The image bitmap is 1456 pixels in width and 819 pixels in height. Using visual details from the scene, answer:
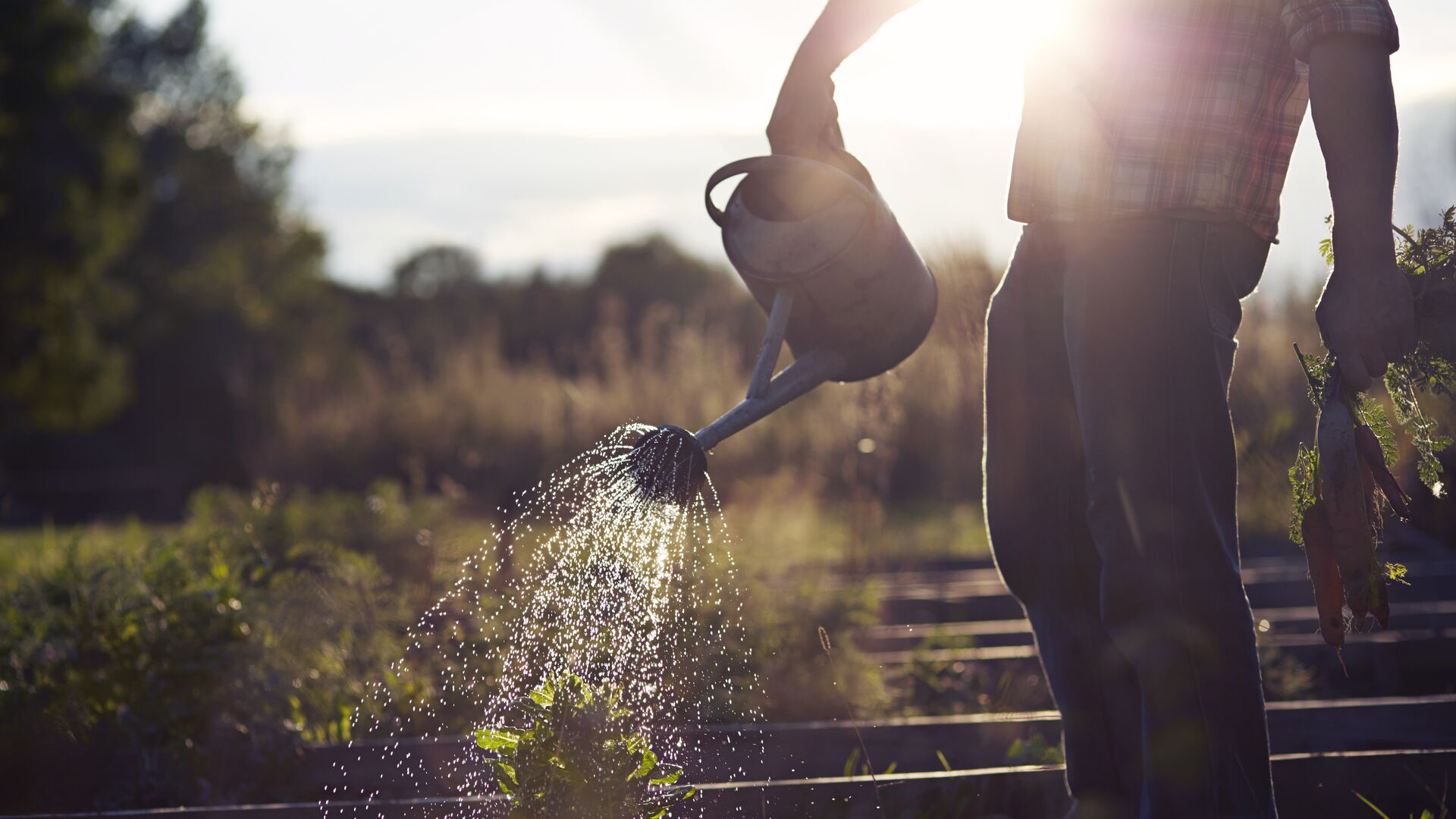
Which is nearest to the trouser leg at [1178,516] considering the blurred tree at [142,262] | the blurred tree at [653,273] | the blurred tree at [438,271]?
the blurred tree at [142,262]

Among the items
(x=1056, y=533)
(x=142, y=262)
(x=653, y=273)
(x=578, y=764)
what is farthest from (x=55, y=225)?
(x=653, y=273)

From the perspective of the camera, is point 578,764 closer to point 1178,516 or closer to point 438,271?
point 1178,516

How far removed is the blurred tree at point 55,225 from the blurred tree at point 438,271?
76.0 feet

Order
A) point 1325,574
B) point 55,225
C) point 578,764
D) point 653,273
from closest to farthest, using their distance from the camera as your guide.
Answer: point 1325,574, point 578,764, point 55,225, point 653,273

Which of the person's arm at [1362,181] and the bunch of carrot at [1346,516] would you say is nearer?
the person's arm at [1362,181]

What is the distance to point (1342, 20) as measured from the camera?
1819mm

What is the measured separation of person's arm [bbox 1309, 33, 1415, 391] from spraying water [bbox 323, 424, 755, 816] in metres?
1.16

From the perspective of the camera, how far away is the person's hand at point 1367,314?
1848 millimetres

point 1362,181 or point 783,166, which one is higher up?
point 783,166

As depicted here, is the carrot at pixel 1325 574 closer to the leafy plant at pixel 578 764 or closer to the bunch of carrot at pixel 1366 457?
the bunch of carrot at pixel 1366 457

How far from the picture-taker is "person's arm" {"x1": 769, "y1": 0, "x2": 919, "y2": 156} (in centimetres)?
247

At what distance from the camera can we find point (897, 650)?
486cm

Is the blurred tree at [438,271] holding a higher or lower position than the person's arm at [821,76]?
higher

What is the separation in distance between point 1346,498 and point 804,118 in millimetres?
1326
